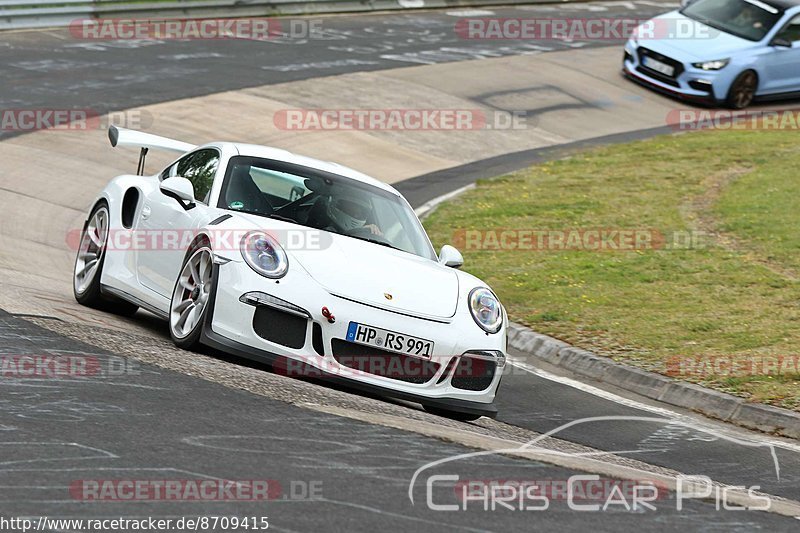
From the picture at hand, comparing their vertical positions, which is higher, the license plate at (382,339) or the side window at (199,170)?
the side window at (199,170)

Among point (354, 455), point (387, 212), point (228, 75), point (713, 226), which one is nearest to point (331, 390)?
point (354, 455)

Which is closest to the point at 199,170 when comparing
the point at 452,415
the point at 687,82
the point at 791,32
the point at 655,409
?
the point at 452,415

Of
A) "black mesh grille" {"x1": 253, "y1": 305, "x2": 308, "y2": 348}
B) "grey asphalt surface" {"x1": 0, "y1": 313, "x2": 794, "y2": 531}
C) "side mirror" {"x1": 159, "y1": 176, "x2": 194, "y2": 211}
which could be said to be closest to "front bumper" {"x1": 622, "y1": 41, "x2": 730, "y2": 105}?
"side mirror" {"x1": 159, "y1": 176, "x2": 194, "y2": 211}

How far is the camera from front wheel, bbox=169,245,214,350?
766cm

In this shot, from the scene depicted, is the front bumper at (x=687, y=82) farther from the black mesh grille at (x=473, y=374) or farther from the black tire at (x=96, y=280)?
the black mesh grille at (x=473, y=374)

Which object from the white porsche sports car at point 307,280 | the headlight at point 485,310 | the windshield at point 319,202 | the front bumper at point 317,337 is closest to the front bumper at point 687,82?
the white porsche sports car at point 307,280

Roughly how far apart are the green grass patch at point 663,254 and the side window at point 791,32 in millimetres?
4034

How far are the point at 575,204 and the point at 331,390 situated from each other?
878cm

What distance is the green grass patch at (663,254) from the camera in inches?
406

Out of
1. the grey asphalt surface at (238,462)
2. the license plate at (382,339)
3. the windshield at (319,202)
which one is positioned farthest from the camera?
the windshield at (319,202)

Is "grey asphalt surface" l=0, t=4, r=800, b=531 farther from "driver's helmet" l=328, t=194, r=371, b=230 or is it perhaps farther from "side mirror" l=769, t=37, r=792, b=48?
"side mirror" l=769, t=37, r=792, b=48

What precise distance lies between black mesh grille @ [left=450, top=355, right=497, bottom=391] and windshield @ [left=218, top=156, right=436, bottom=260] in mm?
1243

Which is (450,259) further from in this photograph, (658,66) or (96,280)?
(658,66)

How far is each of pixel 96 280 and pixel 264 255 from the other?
2.23 metres
